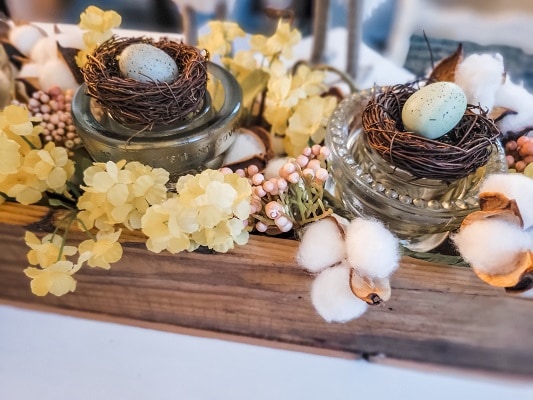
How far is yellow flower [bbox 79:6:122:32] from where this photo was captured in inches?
17.4

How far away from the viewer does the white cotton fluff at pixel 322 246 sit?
365 mm

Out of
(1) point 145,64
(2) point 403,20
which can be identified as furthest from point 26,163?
(2) point 403,20

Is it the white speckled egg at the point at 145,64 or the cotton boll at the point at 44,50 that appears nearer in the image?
the white speckled egg at the point at 145,64

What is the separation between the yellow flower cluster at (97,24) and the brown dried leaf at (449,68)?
27cm

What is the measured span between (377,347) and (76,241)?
27 centimetres

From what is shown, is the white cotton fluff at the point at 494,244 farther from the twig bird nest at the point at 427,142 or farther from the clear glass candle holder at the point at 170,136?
the clear glass candle holder at the point at 170,136

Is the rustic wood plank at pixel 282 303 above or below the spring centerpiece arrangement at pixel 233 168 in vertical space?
below

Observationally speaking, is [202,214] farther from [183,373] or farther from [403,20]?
[403,20]

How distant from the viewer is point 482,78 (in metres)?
0.42

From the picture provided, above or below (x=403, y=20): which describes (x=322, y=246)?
above

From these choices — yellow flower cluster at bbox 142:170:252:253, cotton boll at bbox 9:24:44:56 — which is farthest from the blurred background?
yellow flower cluster at bbox 142:170:252:253

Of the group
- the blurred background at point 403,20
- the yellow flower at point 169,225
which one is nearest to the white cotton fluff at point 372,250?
the yellow flower at point 169,225

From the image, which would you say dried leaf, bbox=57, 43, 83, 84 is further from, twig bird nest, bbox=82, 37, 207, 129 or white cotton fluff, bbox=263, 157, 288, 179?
white cotton fluff, bbox=263, 157, 288, 179

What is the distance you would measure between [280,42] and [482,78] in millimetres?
171
